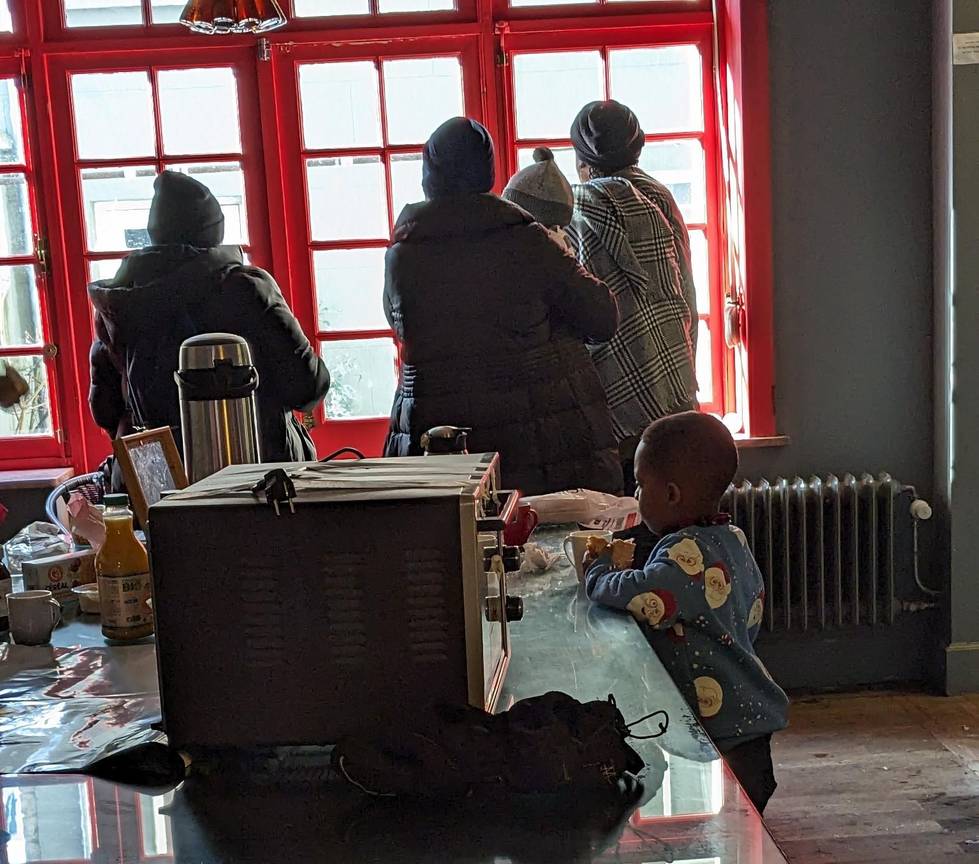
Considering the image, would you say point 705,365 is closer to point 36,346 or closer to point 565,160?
point 565,160

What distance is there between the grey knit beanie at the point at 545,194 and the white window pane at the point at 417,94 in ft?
2.74

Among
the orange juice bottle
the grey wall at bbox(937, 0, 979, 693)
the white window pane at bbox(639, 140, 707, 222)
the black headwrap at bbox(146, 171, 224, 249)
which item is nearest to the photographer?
the orange juice bottle

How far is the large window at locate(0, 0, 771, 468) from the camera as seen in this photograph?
3639 millimetres

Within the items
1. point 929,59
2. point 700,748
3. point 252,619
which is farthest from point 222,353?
point 929,59

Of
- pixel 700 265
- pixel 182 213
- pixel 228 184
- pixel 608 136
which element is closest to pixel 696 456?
pixel 182 213

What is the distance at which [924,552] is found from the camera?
3818 millimetres

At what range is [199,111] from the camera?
12.1ft

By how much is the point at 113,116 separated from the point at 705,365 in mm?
2027

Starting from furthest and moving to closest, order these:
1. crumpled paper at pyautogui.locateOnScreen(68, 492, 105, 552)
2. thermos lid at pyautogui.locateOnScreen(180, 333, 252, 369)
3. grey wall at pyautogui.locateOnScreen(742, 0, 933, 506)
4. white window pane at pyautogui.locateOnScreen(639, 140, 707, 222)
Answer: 1. white window pane at pyautogui.locateOnScreen(639, 140, 707, 222)
2. grey wall at pyautogui.locateOnScreen(742, 0, 933, 506)
3. crumpled paper at pyautogui.locateOnScreen(68, 492, 105, 552)
4. thermos lid at pyautogui.locateOnScreen(180, 333, 252, 369)

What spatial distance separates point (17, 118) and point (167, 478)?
7.64 feet

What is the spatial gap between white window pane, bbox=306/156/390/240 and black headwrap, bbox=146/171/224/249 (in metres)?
1.01

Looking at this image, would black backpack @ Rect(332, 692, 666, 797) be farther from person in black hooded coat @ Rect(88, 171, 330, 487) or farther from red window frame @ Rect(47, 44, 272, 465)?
red window frame @ Rect(47, 44, 272, 465)

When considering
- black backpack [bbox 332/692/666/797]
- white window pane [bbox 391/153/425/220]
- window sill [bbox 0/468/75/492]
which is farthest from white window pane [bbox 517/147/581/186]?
black backpack [bbox 332/692/666/797]

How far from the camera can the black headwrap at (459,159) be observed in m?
2.61
